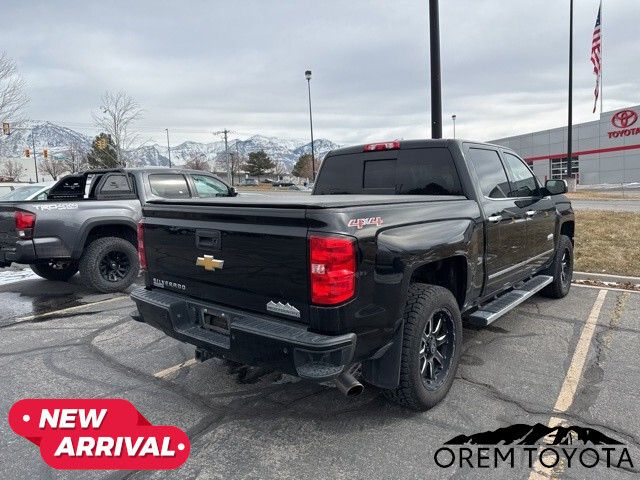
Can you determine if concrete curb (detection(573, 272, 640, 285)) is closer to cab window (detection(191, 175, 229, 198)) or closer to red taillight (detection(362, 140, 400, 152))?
red taillight (detection(362, 140, 400, 152))

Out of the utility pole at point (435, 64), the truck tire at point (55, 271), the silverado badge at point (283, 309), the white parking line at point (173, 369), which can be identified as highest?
the utility pole at point (435, 64)

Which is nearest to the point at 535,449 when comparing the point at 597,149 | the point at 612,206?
the point at 612,206

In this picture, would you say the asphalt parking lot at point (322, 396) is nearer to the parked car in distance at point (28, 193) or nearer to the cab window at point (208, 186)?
the cab window at point (208, 186)

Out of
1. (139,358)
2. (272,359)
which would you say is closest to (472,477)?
(272,359)

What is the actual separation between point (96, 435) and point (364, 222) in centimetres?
215

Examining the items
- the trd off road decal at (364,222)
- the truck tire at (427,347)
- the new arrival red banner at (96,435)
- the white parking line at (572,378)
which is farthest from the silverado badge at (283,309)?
the white parking line at (572,378)

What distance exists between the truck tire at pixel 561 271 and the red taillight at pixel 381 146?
9.19ft

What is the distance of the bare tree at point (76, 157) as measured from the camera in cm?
6606

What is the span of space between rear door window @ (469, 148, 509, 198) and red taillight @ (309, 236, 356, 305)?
2.06 m

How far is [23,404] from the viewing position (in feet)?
11.4

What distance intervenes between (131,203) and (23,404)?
4.18m

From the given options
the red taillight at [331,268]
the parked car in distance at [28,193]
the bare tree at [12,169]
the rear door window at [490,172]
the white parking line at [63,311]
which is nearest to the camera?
the red taillight at [331,268]

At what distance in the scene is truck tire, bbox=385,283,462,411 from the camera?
3029 mm

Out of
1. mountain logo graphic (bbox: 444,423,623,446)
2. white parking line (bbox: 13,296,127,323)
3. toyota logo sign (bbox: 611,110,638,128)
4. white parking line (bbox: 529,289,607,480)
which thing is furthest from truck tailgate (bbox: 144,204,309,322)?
toyota logo sign (bbox: 611,110,638,128)
